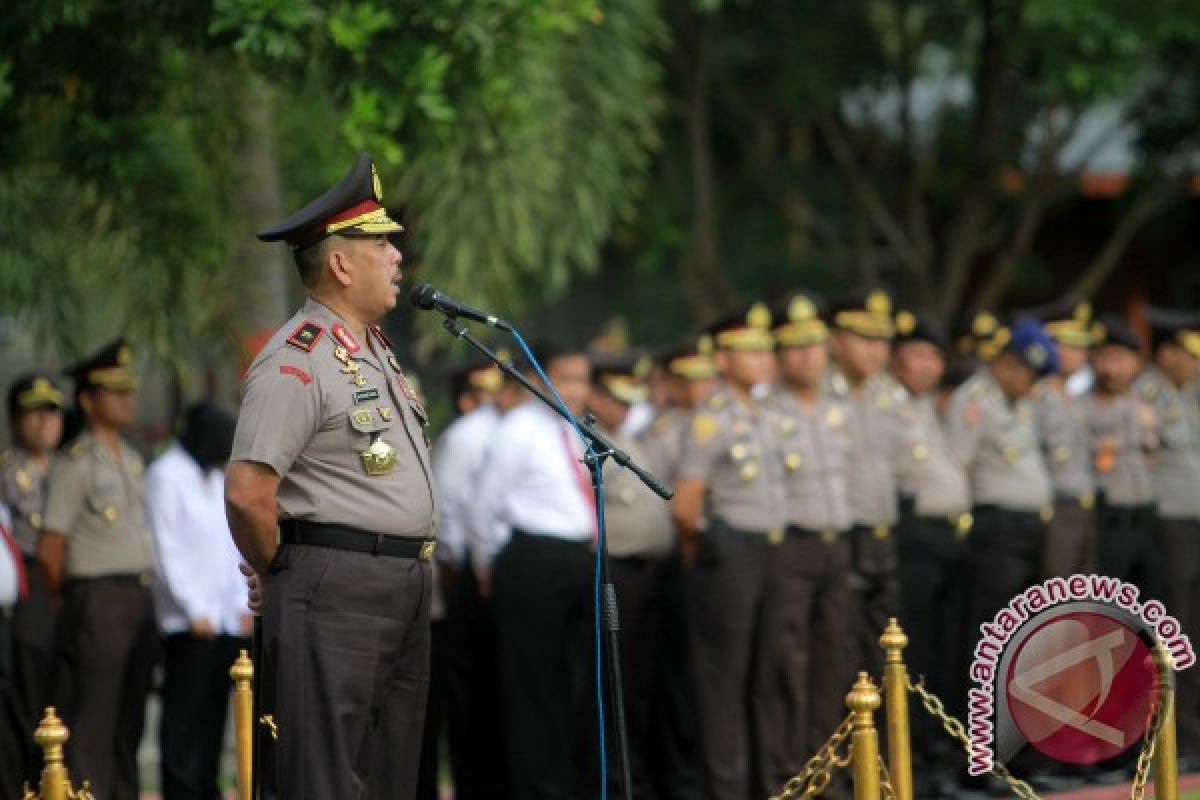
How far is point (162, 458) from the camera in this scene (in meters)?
10.0

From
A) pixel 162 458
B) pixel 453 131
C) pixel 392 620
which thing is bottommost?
pixel 392 620

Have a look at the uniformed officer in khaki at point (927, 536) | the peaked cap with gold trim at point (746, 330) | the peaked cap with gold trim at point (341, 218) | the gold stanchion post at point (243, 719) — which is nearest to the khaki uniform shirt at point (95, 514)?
the gold stanchion post at point (243, 719)

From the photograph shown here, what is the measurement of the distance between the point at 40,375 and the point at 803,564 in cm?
354

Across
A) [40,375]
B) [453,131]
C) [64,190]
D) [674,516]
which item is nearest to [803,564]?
[674,516]

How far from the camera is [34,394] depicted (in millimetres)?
9484

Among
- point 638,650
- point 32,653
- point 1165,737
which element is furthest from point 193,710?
point 1165,737

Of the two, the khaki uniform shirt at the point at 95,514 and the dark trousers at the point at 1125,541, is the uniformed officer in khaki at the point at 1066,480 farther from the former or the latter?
the khaki uniform shirt at the point at 95,514

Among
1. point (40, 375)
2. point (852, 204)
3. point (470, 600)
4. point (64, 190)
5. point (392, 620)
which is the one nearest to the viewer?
point (392, 620)

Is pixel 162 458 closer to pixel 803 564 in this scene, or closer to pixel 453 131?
pixel 453 131

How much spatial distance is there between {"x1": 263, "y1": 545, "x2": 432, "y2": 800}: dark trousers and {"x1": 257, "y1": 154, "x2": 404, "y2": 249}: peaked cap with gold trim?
2.91 ft

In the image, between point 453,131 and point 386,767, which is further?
point 453,131

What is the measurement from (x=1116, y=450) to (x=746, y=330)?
295 centimetres

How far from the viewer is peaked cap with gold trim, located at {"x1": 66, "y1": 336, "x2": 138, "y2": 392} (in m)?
9.52

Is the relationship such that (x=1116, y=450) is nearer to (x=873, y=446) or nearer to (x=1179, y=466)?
(x=1179, y=466)
